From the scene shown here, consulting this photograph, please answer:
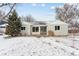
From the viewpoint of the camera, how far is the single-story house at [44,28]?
9.41ft

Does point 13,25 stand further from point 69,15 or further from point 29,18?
point 69,15

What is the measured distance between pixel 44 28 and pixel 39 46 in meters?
0.23

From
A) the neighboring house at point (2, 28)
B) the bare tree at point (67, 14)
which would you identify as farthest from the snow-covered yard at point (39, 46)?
the bare tree at point (67, 14)

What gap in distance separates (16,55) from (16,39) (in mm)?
206

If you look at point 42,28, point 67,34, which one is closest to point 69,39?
point 67,34

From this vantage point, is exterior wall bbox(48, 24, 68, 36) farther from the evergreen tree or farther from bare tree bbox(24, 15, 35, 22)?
the evergreen tree

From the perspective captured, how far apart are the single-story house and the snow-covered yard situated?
8 centimetres

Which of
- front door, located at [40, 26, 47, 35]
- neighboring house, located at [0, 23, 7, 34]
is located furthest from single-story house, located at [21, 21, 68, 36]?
neighboring house, located at [0, 23, 7, 34]

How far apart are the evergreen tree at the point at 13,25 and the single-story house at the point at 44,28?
62 millimetres

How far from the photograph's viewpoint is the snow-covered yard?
2863 mm

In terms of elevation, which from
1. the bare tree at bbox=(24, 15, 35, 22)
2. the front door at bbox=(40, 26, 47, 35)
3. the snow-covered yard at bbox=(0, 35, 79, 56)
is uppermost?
the bare tree at bbox=(24, 15, 35, 22)

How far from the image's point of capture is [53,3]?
9.37 ft

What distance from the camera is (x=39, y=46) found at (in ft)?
9.49

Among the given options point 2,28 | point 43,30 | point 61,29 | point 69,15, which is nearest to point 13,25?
point 2,28
